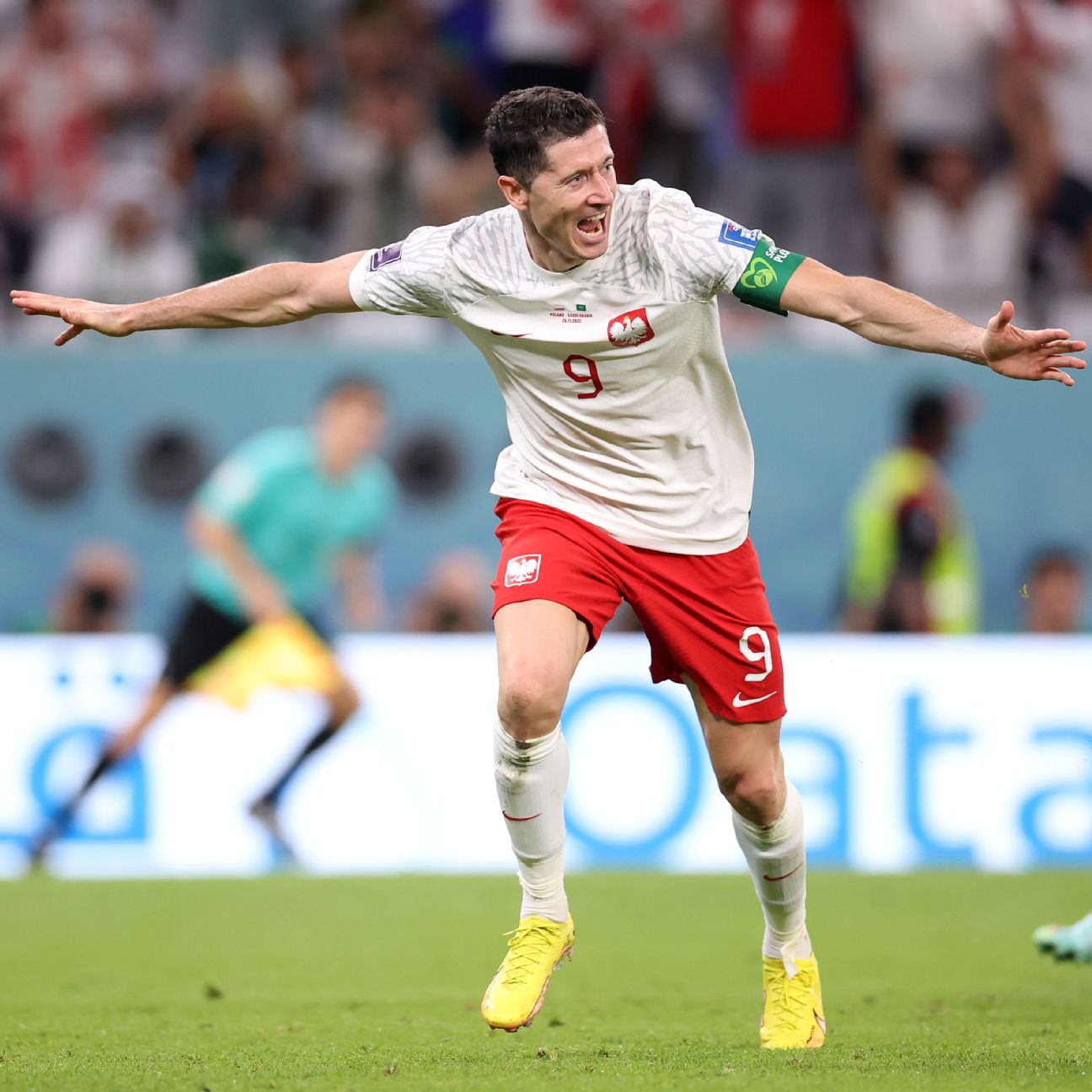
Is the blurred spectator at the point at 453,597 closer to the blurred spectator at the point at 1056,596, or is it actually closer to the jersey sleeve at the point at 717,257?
the blurred spectator at the point at 1056,596

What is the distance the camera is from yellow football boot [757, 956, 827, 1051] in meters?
→ 5.32

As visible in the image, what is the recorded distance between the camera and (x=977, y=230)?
13.0 metres

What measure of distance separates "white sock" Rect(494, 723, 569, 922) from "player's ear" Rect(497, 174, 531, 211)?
1.40 metres

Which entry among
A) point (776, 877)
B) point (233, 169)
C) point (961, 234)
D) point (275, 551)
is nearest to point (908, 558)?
point (961, 234)

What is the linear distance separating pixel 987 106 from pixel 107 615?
6.99 meters

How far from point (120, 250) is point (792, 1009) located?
8756 mm

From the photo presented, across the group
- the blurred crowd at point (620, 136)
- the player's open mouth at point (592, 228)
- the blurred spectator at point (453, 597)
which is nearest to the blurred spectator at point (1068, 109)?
the blurred crowd at point (620, 136)

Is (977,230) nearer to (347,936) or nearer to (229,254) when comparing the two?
(229,254)

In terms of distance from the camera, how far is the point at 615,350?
5.11 metres

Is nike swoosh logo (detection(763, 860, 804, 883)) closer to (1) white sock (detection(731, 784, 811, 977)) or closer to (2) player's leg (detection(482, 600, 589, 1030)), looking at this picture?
(1) white sock (detection(731, 784, 811, 977))

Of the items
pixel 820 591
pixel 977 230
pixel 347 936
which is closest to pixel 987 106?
pixel 977 230

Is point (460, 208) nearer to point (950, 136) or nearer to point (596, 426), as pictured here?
point (950, 136)

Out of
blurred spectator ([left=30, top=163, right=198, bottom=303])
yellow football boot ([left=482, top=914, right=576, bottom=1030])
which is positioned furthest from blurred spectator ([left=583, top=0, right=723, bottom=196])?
yellow football boot ([left=482, top=914, right=576, bottom=1030])

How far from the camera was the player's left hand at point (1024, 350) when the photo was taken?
467cm
